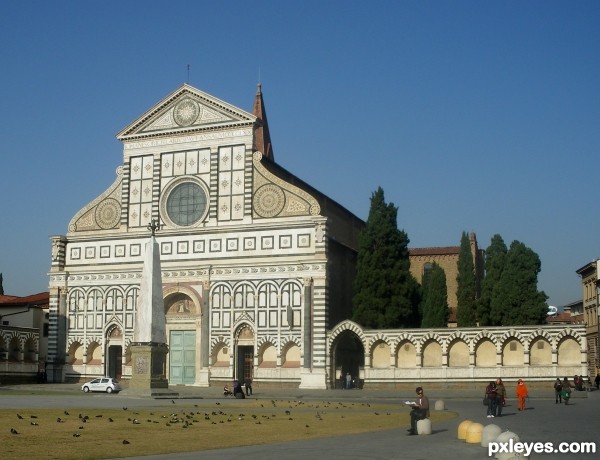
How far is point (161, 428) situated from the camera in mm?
22438

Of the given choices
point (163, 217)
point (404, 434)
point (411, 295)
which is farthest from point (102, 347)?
point (404, 434)

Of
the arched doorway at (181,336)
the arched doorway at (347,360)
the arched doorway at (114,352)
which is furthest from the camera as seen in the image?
the arched doorway at (114,352)

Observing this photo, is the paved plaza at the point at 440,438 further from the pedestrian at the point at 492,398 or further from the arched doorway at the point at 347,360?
the arched doorway at the point at 347,360

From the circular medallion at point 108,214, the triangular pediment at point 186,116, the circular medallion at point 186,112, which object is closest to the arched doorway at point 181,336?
the circular medallion at point 108,214

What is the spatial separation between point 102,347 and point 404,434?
3858 cm

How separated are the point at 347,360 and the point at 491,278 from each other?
39.3ft

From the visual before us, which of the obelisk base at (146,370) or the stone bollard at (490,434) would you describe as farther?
the obelisk base at (146,370)

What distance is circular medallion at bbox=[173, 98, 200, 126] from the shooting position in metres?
56.7

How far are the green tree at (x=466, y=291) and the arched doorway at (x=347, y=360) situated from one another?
950 cm

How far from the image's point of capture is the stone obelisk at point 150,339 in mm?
39906

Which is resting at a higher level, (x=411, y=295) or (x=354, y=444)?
(x=411, y=295)

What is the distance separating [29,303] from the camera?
68625mm

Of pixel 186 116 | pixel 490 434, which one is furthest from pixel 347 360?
pixel 490 434

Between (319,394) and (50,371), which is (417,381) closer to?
(319,394)
